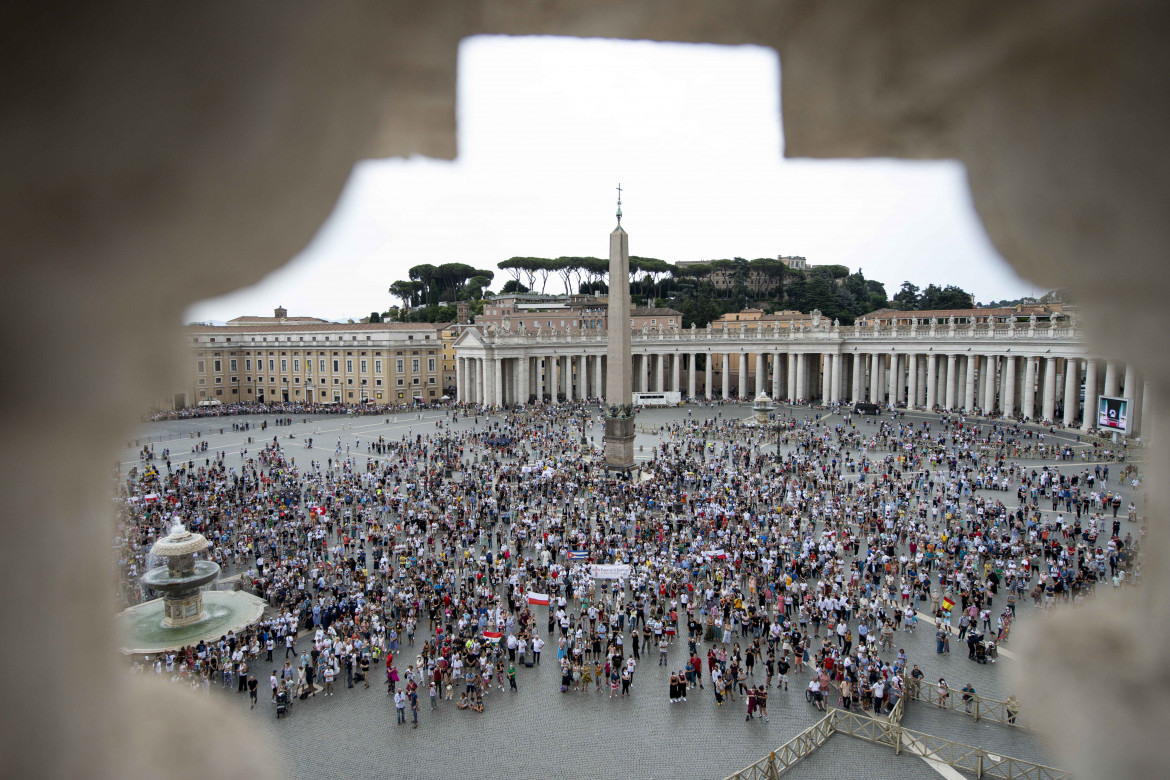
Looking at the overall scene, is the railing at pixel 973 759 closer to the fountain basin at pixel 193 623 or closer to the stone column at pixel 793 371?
the fountain basin at pixel 193 623

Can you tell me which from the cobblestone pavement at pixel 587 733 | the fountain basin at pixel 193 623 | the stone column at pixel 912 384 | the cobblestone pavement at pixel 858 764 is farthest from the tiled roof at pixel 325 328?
the cobblestone pavement at pixel 858 764

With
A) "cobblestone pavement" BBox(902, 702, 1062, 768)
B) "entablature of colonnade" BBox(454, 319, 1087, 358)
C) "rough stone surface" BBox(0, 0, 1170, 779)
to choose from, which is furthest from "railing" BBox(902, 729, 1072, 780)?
"entablature of colonnade" BBox(454, 319, 1087, 358)

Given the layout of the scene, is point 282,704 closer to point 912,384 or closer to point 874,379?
point 874,379

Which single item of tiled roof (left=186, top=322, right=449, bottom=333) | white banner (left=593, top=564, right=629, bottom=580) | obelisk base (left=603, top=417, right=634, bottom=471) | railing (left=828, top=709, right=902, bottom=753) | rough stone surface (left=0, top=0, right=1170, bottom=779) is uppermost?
tiled roof (left=186, top=322, right=449, bottom=333)

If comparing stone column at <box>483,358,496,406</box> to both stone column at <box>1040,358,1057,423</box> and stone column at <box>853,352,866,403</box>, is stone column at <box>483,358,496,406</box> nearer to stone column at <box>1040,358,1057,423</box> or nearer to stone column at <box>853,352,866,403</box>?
stone column at <box>853,352,866,403</box>

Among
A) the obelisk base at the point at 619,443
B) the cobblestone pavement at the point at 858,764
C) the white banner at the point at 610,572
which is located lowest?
the cobblestone pavement at the point at 858,764

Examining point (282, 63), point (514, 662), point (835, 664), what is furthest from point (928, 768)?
point (282, 63)

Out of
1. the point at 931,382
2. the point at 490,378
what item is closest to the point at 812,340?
the point at 931,382
